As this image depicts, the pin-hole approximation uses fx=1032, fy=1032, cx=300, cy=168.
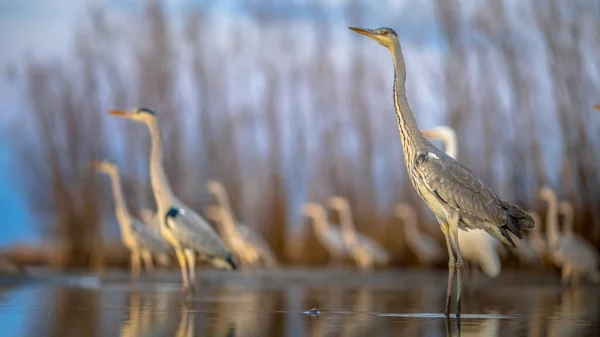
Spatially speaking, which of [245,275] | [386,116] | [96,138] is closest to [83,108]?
[96,138]

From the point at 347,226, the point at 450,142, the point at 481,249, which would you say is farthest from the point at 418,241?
the point at 481,249

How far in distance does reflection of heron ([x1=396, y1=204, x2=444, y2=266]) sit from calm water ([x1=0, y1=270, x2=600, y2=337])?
4933 millimetres

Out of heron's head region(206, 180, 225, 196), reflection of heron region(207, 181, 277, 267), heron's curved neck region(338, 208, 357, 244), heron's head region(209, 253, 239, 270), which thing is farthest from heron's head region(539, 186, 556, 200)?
heron's head region(209, 253, 239, 270)

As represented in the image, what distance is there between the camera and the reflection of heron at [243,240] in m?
17.7

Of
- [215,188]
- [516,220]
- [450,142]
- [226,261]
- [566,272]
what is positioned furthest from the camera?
[215,188]

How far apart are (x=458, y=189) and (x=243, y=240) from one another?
414 inches

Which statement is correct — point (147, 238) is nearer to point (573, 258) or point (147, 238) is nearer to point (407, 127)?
point (573, 258)

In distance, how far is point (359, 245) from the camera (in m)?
19.1

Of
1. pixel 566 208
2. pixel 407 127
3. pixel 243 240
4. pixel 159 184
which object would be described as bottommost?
pixel 243 240

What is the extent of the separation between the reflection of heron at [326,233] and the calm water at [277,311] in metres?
5.67

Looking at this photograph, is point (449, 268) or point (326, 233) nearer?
point (449, 268)

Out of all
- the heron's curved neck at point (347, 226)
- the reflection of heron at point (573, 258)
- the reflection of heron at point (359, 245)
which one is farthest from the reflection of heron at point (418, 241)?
the reflection of heron at point (573, 258)

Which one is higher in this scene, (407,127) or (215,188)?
(407,127)

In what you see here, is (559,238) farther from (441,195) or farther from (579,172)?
(441,195)
